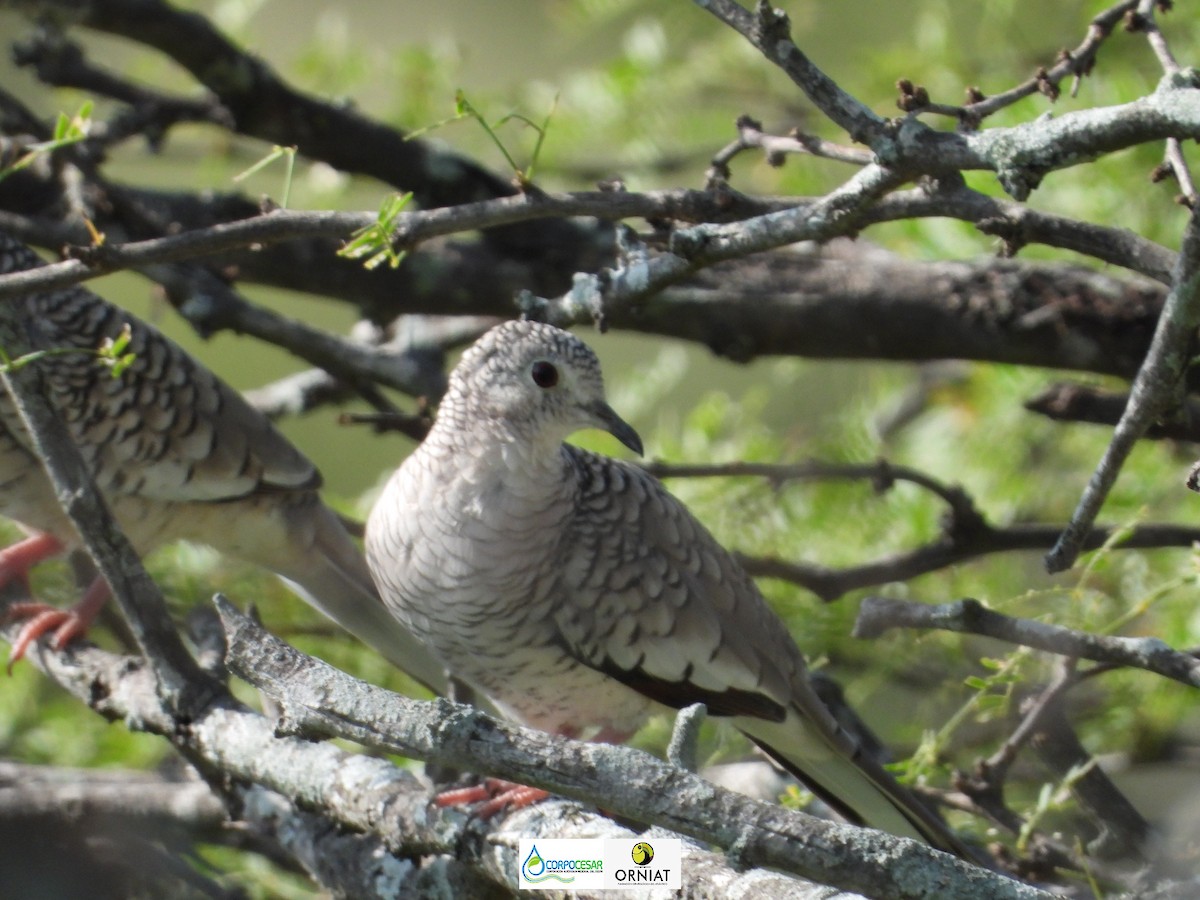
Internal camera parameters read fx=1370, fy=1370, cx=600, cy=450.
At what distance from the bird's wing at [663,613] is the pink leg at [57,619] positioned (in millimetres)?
850

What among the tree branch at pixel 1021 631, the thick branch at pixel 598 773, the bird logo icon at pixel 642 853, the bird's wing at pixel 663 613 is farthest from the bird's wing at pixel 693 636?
the thick branch at pixel 598 773

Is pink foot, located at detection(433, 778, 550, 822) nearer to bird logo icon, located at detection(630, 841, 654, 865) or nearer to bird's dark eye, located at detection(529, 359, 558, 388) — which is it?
bird logo icon, located at detection(630, 841, 654, 865)

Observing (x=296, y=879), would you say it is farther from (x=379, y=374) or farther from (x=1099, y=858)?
(x=1099, y=858)

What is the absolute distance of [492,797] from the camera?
5.86 feet

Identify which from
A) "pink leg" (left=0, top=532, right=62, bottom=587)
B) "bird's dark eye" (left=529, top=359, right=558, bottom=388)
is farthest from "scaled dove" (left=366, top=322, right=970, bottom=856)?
Result: "pink leg" (left=0, top=532, right=62, bottom=587)

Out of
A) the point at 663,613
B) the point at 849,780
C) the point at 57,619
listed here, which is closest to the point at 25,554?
the point at 57,619

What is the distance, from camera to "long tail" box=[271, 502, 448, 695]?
245 centimetres

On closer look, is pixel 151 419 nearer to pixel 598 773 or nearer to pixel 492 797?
pixel 492 797

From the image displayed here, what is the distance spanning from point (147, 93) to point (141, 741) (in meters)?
1.29

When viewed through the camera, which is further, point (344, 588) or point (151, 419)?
point (344, 588)

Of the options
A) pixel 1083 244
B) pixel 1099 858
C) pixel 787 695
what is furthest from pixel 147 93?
pixel 1099 858

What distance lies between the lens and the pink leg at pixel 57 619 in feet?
7.60

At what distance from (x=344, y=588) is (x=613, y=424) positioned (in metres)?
0.80

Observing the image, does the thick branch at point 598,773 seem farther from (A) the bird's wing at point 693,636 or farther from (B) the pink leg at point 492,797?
(A) the bird's wing at point 693,636
